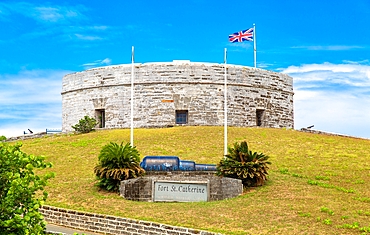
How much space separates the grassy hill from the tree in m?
6.74

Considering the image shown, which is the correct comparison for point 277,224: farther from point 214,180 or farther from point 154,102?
point 154,102

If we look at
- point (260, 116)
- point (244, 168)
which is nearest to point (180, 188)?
point (244, 168)

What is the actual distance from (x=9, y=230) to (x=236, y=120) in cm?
2806

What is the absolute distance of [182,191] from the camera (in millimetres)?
19141

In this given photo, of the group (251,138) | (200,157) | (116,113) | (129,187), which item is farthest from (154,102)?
(129,187)

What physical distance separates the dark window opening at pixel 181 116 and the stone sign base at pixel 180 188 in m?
16.5

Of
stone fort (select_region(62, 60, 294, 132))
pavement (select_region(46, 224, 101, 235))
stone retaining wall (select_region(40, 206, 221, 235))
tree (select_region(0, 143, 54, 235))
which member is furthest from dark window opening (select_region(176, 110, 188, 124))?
tree (select_region(0, 143, 54, 235))

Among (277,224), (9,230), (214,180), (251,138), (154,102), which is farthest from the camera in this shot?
(154,102)

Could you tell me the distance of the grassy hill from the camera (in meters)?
15.4

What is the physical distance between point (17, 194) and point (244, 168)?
1180 centimetres

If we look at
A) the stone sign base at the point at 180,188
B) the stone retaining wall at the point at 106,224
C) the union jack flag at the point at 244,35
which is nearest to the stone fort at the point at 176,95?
the union jack flag at the point at 244,35

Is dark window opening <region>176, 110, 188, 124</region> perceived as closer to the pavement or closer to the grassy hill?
the grassy hill

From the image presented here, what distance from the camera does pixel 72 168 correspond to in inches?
955

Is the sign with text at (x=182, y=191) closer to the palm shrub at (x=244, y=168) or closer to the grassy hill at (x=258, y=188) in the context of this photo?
the grassy hill at (x=258, y=188)
